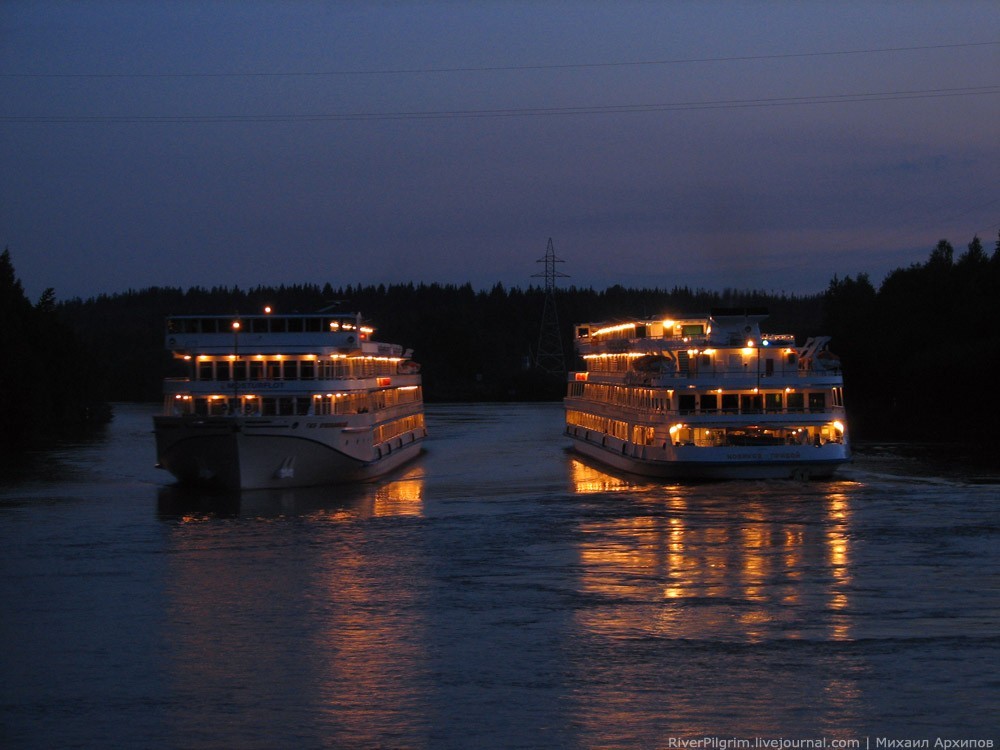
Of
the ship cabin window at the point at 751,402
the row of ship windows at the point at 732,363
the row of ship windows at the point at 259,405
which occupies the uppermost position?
the row of ship windows at the point at 732,363

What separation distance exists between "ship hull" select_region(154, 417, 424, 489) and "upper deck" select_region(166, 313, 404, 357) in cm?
364

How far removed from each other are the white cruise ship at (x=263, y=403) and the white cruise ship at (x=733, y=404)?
13182mm

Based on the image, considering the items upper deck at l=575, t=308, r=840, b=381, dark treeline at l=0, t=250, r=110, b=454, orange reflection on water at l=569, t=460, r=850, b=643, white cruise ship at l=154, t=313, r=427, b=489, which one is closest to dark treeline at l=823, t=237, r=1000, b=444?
upper deck at l=575, t=308, r=840, b=381

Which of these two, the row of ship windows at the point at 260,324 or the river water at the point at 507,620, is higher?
the row of ship windows at the point at 260,324

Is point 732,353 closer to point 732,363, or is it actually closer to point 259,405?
point 732,363

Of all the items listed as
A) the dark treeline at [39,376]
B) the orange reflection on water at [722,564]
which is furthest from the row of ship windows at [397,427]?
the dark treeline at [39,376]

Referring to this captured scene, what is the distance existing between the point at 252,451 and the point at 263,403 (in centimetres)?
229

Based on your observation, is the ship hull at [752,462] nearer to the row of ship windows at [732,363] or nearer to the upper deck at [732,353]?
the upper deck at [732,353]

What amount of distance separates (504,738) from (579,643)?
228 inches

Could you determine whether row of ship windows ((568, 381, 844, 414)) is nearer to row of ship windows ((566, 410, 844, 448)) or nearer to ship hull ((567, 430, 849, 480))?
row of ship windows ((566, 410, 844, 448))

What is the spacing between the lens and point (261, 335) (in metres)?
52.3

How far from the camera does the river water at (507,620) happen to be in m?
20.2

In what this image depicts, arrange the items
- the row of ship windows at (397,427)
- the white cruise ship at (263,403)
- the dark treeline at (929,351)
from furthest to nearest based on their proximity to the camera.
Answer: the dark treeline at (929,351) → the row of ship windows at (397,427) → the white cruise ship at (263,403)

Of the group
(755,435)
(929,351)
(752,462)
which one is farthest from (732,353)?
(929,351)
